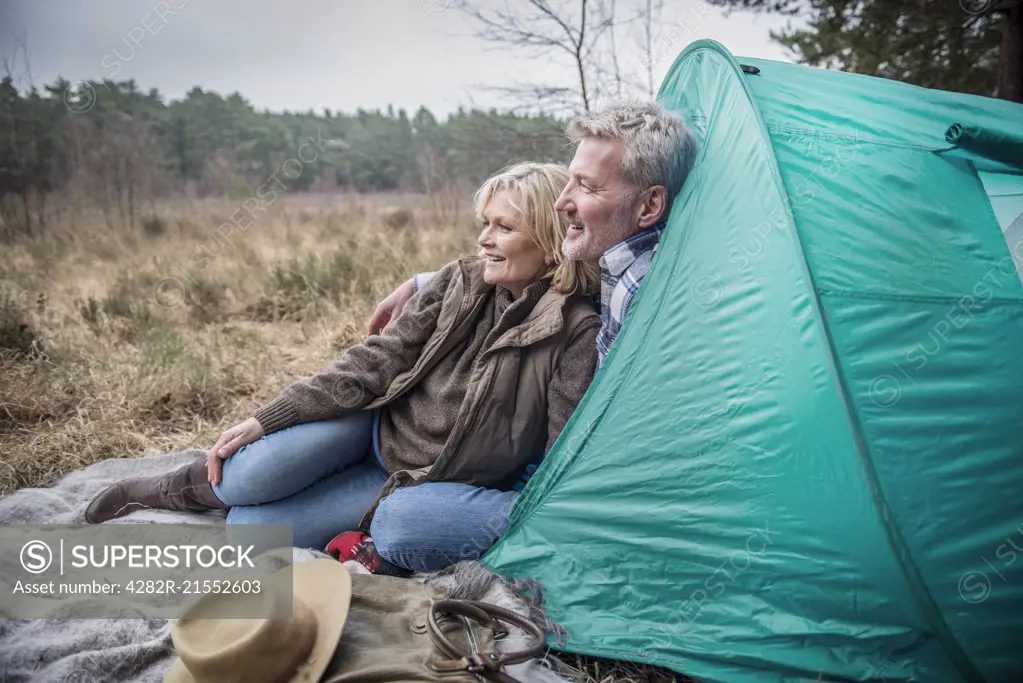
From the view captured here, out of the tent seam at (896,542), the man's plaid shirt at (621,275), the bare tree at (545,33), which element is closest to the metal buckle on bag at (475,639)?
the man's plaid shirt at (621,275)

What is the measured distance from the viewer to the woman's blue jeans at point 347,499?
2.30m

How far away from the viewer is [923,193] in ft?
6.59

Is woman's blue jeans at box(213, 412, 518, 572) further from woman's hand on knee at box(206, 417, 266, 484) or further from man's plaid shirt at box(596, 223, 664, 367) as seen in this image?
man's plaid shirt at box(596, 223, 664, 367)

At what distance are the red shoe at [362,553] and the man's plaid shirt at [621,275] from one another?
0.96 m

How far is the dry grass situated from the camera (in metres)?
3.57

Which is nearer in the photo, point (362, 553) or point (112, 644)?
point (112, 644)

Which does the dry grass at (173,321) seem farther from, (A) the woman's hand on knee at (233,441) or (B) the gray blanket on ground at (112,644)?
(A) the woman's hand on knee at (233,441)

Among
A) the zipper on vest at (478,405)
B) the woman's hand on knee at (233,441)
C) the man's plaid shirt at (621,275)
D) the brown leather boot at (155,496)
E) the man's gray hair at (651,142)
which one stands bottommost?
the brown leather boot at (155,496)

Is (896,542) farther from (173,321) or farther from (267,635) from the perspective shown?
(173,321)

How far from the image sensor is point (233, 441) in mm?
2541

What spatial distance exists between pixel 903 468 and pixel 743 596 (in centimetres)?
49

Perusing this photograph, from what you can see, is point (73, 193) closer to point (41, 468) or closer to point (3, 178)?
point (3, 178)

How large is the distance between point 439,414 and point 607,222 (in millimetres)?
847

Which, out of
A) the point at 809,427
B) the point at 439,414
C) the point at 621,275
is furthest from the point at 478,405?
the point at 809,427
